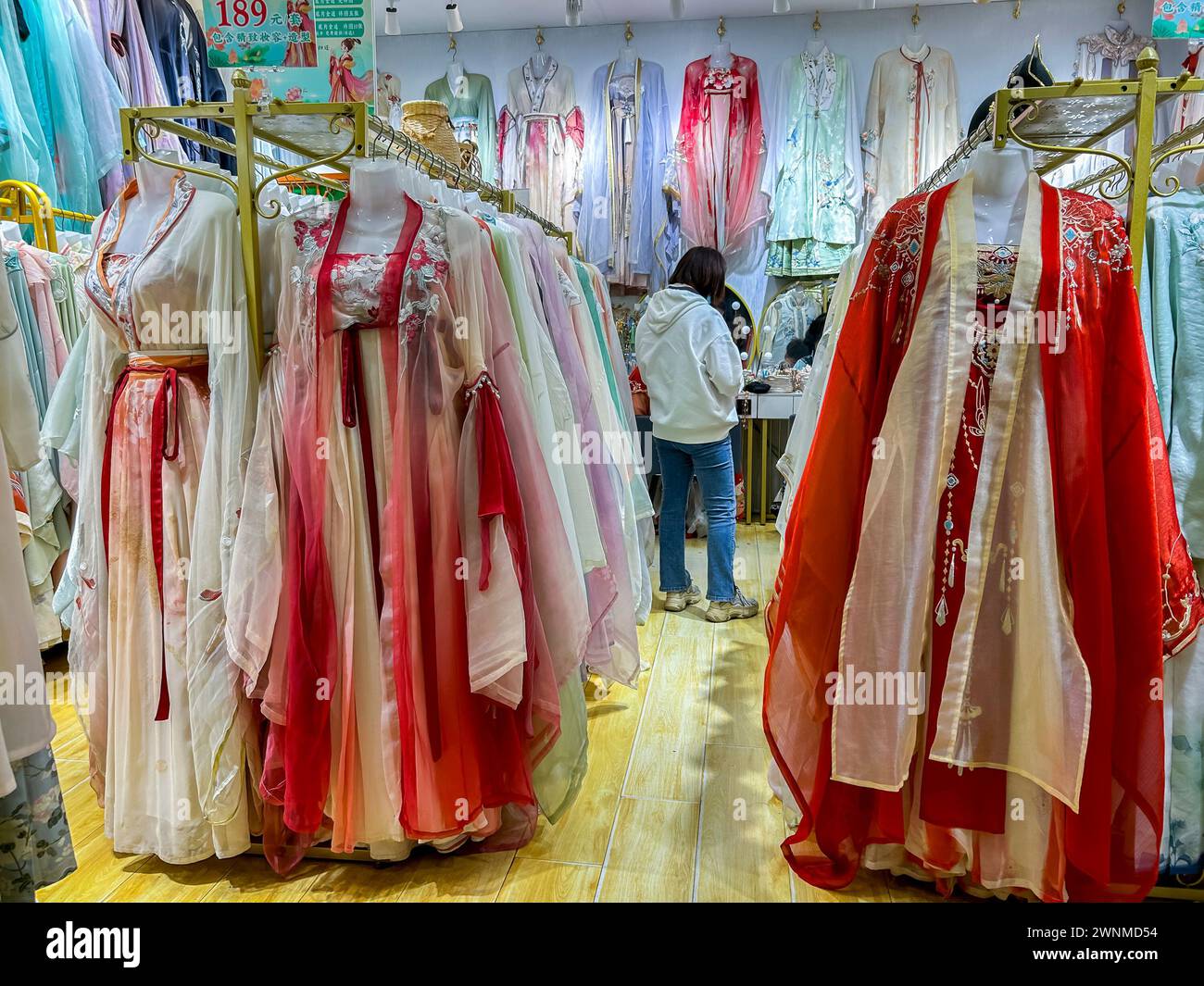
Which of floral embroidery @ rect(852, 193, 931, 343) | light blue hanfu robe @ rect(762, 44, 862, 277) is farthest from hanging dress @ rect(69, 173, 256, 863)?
light blue hanfu robe @ rect(762, 44, 862, 277)

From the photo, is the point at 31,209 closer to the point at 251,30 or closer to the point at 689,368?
the point at 251,30

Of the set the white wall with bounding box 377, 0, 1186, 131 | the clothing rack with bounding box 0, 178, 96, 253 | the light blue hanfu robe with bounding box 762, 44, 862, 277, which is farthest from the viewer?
the light blue hanfu robe with bounding box 762, 44, 862, 277

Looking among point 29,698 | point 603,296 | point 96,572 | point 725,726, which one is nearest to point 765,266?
point 603,296

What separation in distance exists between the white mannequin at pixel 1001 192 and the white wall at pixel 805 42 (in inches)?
159

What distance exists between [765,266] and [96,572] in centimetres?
452

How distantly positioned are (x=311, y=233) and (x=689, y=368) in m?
1.90

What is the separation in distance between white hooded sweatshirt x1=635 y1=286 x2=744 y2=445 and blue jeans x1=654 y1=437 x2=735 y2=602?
9 cm

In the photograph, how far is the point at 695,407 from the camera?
3490 millimetres

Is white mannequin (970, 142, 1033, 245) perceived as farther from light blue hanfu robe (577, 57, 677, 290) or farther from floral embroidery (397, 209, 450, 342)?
light blue hanfu robe (577, 57, 677, 290)

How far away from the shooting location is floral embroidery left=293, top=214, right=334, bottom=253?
5.98 ft

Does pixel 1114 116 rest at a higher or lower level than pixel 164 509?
higher
